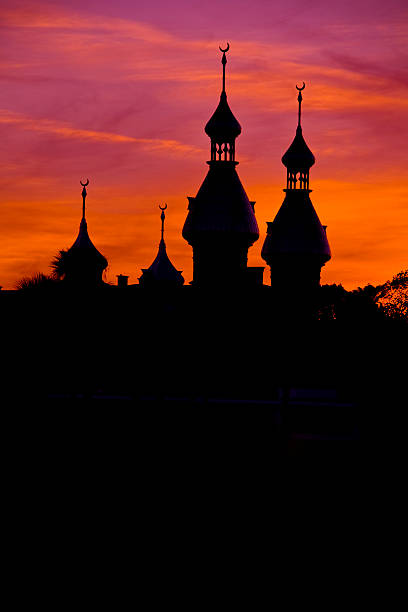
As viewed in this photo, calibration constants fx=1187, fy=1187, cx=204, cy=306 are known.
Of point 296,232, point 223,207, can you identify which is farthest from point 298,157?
point 223,207

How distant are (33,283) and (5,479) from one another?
12903mm

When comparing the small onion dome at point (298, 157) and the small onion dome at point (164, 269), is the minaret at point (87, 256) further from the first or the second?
the small onion dome at point (298, 157)

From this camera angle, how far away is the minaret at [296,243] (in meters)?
62.3

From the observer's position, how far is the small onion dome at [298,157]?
63750 mm

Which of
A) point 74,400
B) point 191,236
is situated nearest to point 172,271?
point 191,236

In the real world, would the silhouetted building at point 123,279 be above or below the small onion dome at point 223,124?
below

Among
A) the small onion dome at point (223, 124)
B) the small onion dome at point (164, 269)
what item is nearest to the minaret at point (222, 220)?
the small onion dome at point (223, 124)

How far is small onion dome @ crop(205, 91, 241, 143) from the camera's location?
189 ft

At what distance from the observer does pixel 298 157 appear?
63656 mm

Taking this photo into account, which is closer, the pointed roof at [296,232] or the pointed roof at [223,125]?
the pointed roof at [223,125]

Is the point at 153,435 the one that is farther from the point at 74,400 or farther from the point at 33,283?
the point at 33,283

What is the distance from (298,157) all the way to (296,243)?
488 cm

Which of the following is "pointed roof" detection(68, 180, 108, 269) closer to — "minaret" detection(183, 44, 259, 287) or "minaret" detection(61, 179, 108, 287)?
"minaret" detection(61, 179, 108, 287)

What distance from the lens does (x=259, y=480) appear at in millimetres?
26125
